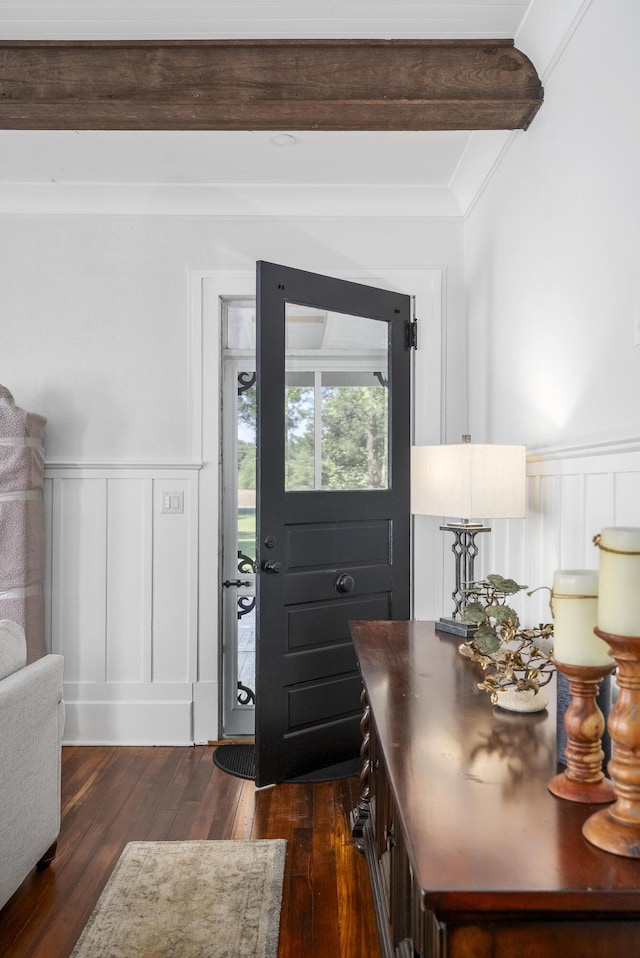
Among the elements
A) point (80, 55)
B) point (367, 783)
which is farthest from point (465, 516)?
point (80, 55)

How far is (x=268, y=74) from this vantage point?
7.42ft

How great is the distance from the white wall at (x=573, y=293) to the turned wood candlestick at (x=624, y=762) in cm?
80

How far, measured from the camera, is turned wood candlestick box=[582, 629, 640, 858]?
873mm

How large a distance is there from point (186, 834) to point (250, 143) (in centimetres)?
267

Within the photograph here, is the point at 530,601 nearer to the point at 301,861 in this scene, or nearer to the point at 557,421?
the point at 557,421

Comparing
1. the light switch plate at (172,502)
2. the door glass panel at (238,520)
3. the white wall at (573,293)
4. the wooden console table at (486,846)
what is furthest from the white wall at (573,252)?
the light switch plate at (172,502)

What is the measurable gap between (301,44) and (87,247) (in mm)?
1539

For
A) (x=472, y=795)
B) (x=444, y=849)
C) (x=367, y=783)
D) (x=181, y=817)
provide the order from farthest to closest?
(x=181, y=817), (x=367, y=783), (x=472, y=795), (x=444, y=849)

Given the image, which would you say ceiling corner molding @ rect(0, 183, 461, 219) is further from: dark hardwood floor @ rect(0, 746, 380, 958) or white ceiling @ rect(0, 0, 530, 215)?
dark hardwood floor @ rect(0, 746, 380, 958)

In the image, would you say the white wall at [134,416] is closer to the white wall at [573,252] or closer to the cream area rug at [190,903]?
the white wall at [573,252]

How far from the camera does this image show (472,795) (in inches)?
39.8

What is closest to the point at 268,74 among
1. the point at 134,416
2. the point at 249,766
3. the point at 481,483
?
the point at 481,483

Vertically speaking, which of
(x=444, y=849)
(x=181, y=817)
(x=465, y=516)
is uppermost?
(x=465, y=516)

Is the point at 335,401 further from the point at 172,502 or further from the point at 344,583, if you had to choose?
the point at 172,502
